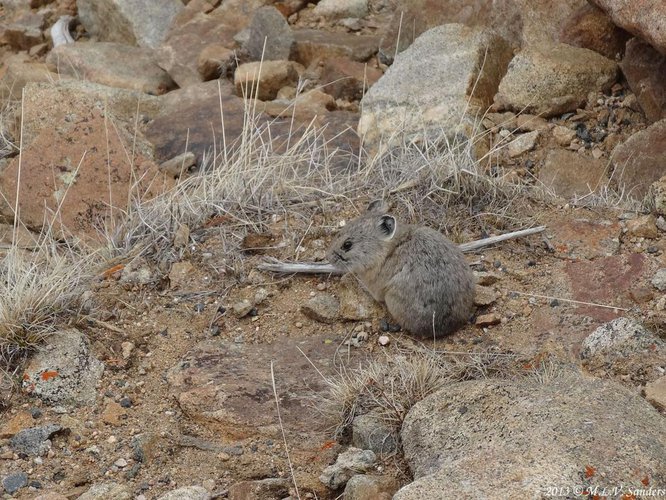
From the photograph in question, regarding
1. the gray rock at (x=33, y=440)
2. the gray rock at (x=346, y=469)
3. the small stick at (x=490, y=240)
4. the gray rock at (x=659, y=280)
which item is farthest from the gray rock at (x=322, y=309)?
the gray rock at (x=659, y=280)

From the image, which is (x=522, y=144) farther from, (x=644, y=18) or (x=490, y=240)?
(x=490, y=240)

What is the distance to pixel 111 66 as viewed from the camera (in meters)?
10.9

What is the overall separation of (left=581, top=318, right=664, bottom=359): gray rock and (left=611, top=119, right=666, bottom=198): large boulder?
2.26m

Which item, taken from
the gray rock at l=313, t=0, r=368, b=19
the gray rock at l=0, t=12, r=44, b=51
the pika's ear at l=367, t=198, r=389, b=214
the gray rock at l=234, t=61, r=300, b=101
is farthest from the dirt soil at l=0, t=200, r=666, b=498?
the gray rock at l=0, t=12, r=44, b=51

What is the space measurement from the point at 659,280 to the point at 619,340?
34.6 inches

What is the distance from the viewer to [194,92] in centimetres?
1016

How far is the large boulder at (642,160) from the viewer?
758cm

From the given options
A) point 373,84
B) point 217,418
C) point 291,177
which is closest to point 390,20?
point 373,84

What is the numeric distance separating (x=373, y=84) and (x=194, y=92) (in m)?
1.92

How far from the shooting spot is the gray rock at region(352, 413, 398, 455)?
4.96 metres

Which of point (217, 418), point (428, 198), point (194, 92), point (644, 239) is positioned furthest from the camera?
point (194, 92)

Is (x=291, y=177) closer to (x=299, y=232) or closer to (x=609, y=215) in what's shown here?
(x=299, y=232)

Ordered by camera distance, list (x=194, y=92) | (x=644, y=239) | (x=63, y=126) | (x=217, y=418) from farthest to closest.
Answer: (x=194, y=92)
(x=63, y=126)
(x=644, y=239)
(x=217, y=418)

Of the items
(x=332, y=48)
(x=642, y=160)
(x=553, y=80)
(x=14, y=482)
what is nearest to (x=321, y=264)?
(x=14, y=482)
